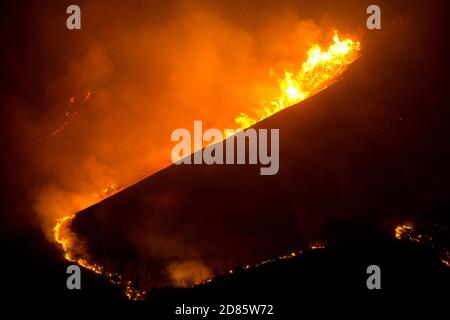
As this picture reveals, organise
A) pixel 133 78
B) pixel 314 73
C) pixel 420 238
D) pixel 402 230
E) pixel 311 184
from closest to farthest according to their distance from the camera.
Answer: pixel 420 238 < pixel 402 230 < pixel 311 184 < pixel 314 73 < pixel 133 78

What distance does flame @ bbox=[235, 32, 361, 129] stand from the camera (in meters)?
10.7

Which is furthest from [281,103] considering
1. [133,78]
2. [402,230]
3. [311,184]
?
[133,78]

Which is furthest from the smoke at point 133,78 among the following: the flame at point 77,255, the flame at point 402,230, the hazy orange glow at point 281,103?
the flame at point 402,230

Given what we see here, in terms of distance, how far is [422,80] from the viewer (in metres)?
9.35

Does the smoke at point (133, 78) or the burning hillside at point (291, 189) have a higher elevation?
the smoke at point (133, 78)

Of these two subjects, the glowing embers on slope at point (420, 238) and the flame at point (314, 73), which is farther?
the flame at point (314, 73)

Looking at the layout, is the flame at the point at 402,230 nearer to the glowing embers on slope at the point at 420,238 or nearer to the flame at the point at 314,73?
the glowing embers on slope at the point at 420,238

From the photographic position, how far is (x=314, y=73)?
1123 centimetres

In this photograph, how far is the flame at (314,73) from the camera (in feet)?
35.1

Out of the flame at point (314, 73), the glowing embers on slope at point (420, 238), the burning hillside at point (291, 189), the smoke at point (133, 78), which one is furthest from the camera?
the smoke at point (133, 78)

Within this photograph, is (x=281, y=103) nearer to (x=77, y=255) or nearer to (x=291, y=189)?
(x=291, y=189)

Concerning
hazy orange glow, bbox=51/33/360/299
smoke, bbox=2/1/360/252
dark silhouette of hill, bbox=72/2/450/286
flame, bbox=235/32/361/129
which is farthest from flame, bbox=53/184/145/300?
flame, bbox=235/32/361/129

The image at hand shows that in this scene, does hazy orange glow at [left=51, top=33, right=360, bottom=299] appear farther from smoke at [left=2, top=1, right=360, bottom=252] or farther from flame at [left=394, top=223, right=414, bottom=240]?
flame at [left=394, top=223, right=414, bottom=240]
